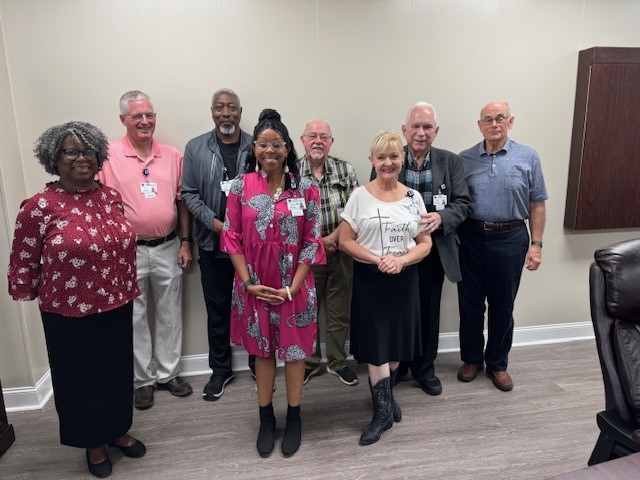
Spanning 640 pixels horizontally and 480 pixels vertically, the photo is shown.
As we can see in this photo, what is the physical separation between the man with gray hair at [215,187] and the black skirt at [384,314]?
0.92m

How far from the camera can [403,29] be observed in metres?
2.96

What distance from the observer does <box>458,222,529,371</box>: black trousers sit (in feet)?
9.07

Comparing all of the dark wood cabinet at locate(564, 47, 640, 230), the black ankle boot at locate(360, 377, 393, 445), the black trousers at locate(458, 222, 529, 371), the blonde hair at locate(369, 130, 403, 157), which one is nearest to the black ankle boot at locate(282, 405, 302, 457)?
the black ankle boot at locate(360, 377, 393, 445)

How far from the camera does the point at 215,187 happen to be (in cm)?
268

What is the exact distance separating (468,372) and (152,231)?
2.21 metres

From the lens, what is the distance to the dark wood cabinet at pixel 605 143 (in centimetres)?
302

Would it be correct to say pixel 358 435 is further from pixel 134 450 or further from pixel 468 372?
pixel 134 450

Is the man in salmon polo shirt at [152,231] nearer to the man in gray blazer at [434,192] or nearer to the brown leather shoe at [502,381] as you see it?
the man in gray blazer at [434,192]

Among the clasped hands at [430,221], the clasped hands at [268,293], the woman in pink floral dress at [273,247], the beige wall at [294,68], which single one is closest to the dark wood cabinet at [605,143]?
the beige wall at [294,68]

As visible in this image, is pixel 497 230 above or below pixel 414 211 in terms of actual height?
below

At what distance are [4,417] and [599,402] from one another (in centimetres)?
338

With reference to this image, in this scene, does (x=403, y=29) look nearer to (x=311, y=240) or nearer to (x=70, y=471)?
(x=311, y=240)

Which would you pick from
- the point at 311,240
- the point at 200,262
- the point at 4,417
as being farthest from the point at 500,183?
the point at 4,417

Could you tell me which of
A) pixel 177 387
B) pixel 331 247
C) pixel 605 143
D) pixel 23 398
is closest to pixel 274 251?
pixel 331 247
